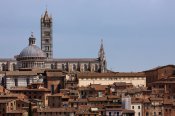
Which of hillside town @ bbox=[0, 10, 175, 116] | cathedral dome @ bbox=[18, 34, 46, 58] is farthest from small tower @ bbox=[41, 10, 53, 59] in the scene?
cathedral dome @ bbox=[18, 34, 46, 58]

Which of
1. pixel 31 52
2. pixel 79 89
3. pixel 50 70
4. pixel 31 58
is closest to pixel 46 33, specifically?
pixel 31 52

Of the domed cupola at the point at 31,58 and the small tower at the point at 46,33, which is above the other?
the small tower at the point at 46,33

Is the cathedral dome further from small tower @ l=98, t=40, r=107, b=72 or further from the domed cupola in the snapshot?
small tower @ l=98, t=40, r=107, b=72

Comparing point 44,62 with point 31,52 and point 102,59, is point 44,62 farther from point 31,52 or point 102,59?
point 102,59

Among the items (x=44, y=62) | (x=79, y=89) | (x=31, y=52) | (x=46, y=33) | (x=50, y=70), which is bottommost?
(x=79, y=89)

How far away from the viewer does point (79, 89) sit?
303 feet

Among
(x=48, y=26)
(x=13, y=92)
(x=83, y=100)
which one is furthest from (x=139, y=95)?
(x=48, y=26)

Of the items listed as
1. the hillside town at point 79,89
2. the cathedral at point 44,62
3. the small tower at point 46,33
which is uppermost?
the small tower at point 46,33

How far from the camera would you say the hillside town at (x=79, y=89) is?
7625cm

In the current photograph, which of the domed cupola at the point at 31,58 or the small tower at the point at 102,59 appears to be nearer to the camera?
the domed cupola at the point at 31,58

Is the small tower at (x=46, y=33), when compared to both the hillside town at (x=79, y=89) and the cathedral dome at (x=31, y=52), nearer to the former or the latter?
the hillside town at (x=79, y=89)

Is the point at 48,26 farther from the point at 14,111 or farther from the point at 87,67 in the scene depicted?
the point at 14,111

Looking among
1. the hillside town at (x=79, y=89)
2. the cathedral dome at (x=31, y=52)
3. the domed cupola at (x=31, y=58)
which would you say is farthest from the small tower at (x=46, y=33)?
the domed cupola at (x=31, y=58)

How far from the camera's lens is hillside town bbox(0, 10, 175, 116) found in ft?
250
